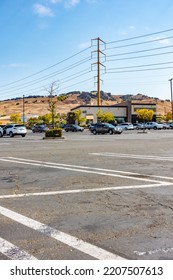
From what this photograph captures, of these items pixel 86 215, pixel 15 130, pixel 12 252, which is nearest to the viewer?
pixel 12 252

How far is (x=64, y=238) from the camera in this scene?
4.84m

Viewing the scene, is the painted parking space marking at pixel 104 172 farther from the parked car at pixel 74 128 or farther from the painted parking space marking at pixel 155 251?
the parked car at pixel 74 128

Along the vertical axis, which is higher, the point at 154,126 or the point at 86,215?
the point at 154,126

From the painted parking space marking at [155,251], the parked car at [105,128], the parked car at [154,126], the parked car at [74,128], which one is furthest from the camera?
the parked car at [154,126]

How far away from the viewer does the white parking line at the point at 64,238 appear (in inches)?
166

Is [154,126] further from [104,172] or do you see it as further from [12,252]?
[12,252]

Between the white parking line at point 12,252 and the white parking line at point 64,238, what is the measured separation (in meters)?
0.61

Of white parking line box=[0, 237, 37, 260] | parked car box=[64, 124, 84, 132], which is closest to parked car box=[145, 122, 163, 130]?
parked car box=[64, 124, 84, 132]

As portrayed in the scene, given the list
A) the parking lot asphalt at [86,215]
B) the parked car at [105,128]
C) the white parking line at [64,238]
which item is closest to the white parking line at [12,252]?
the parking lot asphalt at [86,215]

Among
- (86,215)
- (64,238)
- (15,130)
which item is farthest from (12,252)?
(15,130)

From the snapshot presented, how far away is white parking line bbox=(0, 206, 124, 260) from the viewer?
421cm

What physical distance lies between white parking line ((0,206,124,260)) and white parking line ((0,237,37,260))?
23.9 inches

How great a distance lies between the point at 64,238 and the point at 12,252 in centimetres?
80
